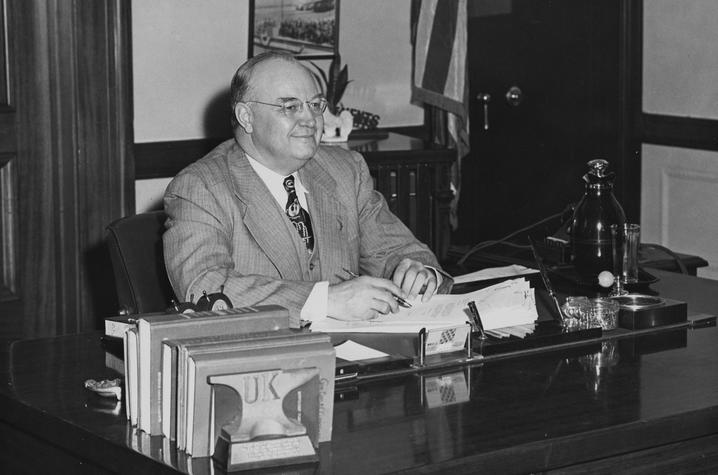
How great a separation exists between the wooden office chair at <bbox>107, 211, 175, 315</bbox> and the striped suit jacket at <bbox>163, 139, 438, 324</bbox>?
10 centimetres

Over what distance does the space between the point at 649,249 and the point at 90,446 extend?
229 cm

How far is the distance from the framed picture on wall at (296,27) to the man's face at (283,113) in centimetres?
191

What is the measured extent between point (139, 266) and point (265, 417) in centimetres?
118

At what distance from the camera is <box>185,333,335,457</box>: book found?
1819mm

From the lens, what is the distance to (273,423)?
1.83 metres

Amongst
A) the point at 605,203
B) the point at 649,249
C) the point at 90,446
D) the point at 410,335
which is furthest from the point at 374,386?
the point at 649,249

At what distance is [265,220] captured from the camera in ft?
9.81

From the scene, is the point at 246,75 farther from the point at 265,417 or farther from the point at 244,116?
the point at 265,417

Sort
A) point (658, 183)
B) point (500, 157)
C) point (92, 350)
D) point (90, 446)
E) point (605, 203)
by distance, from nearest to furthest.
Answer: point (90, 446), point (92, 350), point (605, 203), point (658, 183), point (500, 157)

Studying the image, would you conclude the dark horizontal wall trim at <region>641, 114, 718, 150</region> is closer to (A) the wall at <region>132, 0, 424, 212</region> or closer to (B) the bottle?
(A) the wall at <region>132, 0, 424, 212</region>

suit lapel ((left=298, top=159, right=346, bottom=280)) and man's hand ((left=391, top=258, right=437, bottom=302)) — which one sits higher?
suit lapel ((left=298, top=159, right=346, bottom=280))

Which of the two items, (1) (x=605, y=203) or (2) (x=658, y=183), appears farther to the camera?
(2) (x=658, y=183)

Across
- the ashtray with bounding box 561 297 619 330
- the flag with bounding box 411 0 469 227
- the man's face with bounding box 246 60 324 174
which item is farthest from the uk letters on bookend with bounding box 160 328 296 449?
the flag with bounding box 411 0 469 227

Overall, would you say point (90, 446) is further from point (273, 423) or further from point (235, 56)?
point (235, 56)
